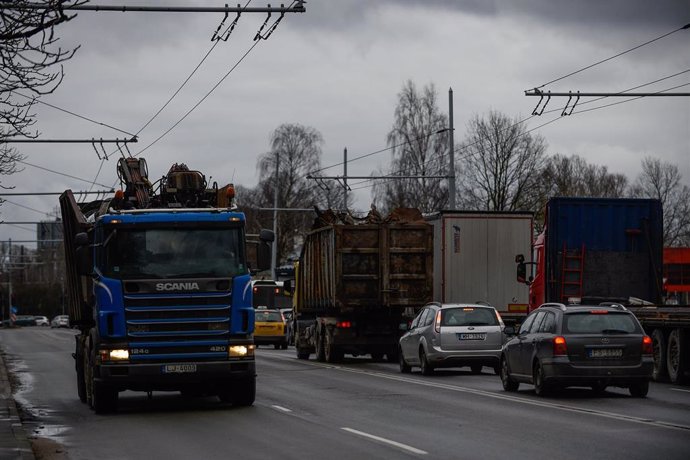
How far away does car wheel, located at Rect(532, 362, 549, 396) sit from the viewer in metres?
20.3

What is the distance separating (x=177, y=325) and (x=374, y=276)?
14.5 meters

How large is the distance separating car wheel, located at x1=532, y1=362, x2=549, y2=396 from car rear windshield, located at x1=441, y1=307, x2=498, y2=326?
20.1ft

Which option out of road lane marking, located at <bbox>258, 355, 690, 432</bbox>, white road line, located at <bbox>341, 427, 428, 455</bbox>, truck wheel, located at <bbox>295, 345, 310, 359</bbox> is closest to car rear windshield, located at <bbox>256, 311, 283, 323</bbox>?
truck wheel, located at <bbox>295, 345, 310, 359</bbox>

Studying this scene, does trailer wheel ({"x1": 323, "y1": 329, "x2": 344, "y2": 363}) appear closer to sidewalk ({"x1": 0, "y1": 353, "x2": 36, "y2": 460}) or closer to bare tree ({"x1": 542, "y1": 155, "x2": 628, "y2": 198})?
sidewalk ({"x1": 0, "y1": 353, "x2": 36, "y2": 460})

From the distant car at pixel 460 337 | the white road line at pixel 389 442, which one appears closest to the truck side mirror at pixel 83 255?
the white road line at pixel 389 442

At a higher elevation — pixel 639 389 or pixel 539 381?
pixel 539 381

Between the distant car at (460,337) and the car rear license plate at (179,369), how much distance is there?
9.54 metres

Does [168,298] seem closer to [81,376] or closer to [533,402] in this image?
[81,376]

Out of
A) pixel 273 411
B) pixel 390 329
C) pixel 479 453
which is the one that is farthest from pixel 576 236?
pixel 479 453

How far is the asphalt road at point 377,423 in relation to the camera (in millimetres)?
13195

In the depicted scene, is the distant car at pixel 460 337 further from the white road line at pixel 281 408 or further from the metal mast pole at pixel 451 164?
the metal mast pole at pixel 451 164

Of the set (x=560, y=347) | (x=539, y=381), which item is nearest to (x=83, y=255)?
(x=560, y=347)

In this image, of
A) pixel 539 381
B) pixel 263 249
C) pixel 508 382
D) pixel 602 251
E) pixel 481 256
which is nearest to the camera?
pixel 263 249

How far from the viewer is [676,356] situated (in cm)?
2378
